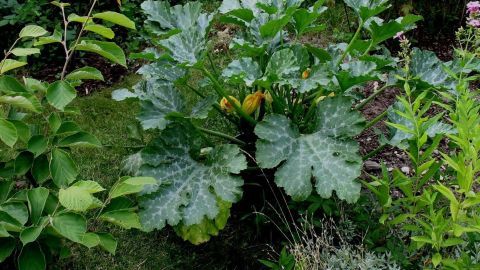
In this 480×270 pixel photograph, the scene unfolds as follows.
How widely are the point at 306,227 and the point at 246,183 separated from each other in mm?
358

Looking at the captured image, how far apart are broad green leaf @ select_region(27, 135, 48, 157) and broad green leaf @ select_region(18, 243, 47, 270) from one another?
0.35 metres

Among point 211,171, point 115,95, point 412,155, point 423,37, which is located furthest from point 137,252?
point 423,37

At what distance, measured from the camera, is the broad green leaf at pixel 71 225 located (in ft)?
6.63

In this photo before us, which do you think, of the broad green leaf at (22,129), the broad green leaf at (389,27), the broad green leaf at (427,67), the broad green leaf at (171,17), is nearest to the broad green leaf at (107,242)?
the broad green leaf at (22,129)

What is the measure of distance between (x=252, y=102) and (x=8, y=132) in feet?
3.81

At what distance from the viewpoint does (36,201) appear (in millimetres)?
2141

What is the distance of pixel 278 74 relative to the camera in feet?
8.36

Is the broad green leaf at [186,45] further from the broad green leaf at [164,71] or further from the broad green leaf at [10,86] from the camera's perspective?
the broad green leaf at [10,86]

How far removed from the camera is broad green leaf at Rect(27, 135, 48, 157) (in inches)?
88.2

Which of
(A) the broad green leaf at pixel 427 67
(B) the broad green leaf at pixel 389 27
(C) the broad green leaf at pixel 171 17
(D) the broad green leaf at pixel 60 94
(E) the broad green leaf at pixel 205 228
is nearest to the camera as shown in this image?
(D) the broad green leaf at pixel 60 94

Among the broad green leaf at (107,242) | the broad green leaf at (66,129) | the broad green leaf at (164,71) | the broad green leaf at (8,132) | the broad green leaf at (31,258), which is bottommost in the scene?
the broad green leaf at (31,258)

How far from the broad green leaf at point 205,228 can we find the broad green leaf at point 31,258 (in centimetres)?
70

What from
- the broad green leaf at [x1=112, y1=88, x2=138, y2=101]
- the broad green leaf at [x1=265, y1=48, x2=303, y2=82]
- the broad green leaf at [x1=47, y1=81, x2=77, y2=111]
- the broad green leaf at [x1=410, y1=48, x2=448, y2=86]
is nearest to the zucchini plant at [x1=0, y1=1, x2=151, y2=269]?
the broad green leaf at [x1=47, y1=81, x2=77, y2=111]

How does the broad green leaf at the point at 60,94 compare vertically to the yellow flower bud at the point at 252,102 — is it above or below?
above
